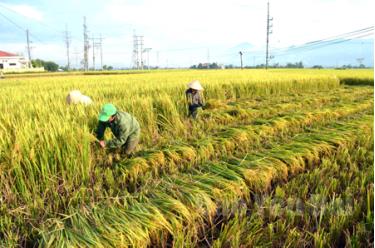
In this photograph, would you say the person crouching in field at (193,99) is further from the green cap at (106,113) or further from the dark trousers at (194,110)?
the green cap at (106,113)

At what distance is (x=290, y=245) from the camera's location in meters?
2.04

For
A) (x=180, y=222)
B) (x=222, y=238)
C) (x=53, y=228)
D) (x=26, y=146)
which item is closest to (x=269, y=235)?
(x=222, y=238)

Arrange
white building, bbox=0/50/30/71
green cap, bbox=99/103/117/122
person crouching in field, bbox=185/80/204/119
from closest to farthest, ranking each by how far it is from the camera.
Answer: green cap, bbox=99/103/117/122
person crouching in field, bbox=185/80/204/119
white building, bbox=0/50/30/71

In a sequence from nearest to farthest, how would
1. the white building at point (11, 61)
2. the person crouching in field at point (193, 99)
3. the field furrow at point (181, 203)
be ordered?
the field furrow at point (181, 203) → the person crouching in field at point (193, 99) → the white building at point (11, 61)

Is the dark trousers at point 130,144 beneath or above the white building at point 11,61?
beneath

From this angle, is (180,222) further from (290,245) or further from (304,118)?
(304,118)

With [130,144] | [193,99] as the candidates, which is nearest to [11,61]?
[193,99]

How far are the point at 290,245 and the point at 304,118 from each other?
4440 millimetres

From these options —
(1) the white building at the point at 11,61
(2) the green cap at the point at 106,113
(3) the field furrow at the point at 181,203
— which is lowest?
(3) the field furrow at the point at 181,203

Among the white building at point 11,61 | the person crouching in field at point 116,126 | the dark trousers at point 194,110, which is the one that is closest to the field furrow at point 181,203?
the person crouching in field at point 116,126

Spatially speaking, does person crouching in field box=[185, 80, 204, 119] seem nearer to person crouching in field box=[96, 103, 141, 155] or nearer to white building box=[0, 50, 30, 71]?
→ person crouching in field box=[96, 103, 141, 155]

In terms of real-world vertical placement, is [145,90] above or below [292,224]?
above

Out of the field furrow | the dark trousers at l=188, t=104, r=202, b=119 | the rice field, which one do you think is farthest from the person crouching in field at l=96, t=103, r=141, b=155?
the dark trousers at l=188, t=104, r=202, b=119

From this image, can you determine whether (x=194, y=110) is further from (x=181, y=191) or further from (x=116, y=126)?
(x=181, y=191)
